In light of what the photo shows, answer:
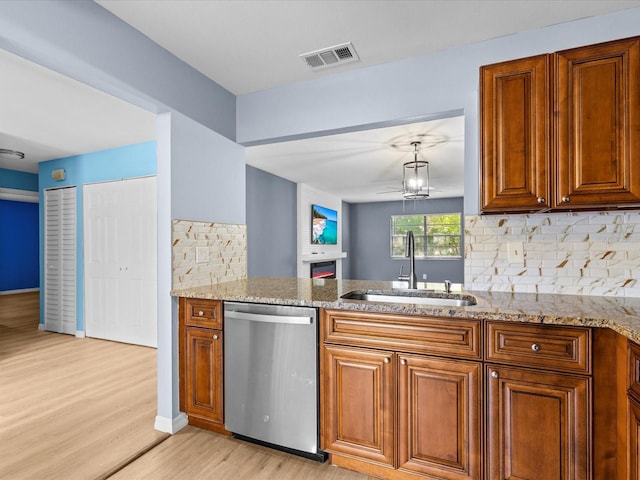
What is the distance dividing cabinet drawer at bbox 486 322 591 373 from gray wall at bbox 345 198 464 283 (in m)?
7.52

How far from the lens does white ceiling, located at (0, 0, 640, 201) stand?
1817mm

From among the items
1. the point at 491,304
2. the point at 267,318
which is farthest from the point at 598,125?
the point at 267,318

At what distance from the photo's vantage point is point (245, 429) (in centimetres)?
205

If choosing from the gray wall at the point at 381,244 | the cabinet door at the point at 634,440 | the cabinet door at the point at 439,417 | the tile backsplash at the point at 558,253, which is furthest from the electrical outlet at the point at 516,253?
the gray wall at the point at 381,244

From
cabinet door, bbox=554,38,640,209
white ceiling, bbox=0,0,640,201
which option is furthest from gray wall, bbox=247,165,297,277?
cabinet door, bbox=554,38,640,209

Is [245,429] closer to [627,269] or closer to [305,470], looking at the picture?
[305,470]

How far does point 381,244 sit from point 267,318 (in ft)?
25.2

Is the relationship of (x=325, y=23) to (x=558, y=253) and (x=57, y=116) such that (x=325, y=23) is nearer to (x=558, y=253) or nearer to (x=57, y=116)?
(x=558, y=253)

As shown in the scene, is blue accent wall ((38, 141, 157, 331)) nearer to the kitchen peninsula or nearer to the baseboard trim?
the baseboard trim

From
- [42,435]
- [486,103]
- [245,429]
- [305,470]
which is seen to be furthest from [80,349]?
[486,103]

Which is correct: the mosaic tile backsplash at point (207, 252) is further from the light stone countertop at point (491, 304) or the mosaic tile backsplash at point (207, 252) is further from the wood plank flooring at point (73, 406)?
the wood plank flooring at point (73, 406)

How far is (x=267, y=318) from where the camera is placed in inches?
77.3

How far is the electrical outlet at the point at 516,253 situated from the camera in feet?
6.68

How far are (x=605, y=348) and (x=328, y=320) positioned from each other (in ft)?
3.94
